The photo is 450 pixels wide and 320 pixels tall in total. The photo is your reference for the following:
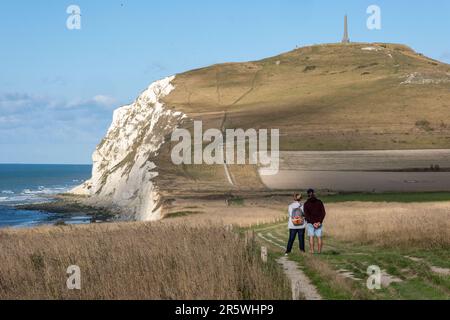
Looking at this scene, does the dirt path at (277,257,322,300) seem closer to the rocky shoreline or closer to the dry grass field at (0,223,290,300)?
the dry grass field at (0,223,290,300)

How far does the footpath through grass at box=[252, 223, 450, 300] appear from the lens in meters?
15.2

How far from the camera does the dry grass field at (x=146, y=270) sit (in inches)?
521

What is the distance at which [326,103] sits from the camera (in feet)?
470

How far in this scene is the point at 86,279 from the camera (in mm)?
14781

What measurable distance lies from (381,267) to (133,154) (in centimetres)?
12591

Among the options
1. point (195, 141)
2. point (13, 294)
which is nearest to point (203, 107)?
point (195, 141)

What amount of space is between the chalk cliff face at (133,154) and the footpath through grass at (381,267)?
57.9m

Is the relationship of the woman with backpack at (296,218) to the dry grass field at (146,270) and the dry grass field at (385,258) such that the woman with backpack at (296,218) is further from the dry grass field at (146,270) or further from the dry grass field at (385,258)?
the dry grass field at (146,270)

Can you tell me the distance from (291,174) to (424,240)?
73081mm

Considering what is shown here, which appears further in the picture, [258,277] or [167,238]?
[167,238]

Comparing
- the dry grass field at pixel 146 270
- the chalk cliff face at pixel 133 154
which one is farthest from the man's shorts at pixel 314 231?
the chalk cliff face at pixel 133 154

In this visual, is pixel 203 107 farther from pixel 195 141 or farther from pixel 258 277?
pixel 258 277

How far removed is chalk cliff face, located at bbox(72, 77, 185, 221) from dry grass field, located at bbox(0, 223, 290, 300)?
62068 millimetres

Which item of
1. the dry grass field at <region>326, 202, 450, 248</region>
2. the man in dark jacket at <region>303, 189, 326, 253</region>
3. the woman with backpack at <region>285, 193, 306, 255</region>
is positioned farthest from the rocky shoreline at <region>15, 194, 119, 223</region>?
the man in dark jacket at <region>303, 189, 326, 253</region>
